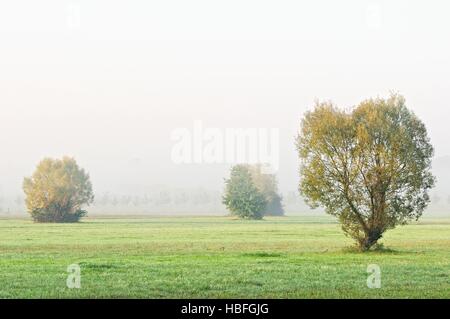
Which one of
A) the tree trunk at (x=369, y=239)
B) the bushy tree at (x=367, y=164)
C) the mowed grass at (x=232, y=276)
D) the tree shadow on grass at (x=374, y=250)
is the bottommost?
the mowed grass at (x=232, y=276)

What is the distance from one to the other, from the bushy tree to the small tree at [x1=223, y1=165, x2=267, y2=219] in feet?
437

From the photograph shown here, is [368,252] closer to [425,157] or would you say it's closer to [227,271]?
[425,157]

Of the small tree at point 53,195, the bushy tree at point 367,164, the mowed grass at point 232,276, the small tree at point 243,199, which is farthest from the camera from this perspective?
the small tree at point 243,199

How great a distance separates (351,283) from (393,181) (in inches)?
963

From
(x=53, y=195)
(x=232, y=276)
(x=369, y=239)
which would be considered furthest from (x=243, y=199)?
(x=232, y=276)

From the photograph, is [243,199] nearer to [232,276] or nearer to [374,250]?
[374,250]

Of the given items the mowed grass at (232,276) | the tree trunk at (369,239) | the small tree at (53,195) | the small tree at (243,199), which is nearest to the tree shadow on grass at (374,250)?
the tree trunk at (369,239)

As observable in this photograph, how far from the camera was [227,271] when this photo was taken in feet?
131

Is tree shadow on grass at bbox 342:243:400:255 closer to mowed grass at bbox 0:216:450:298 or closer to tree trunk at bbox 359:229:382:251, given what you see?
tree trunk at bbox 359:229:382:251

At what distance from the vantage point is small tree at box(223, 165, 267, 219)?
630ft

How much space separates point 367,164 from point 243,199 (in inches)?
→ 5363

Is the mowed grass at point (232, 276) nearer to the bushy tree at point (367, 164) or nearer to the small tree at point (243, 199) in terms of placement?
the bushy tree at point (367, 164)

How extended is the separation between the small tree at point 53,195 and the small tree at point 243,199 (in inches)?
1657

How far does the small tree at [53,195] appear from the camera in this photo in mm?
158750
